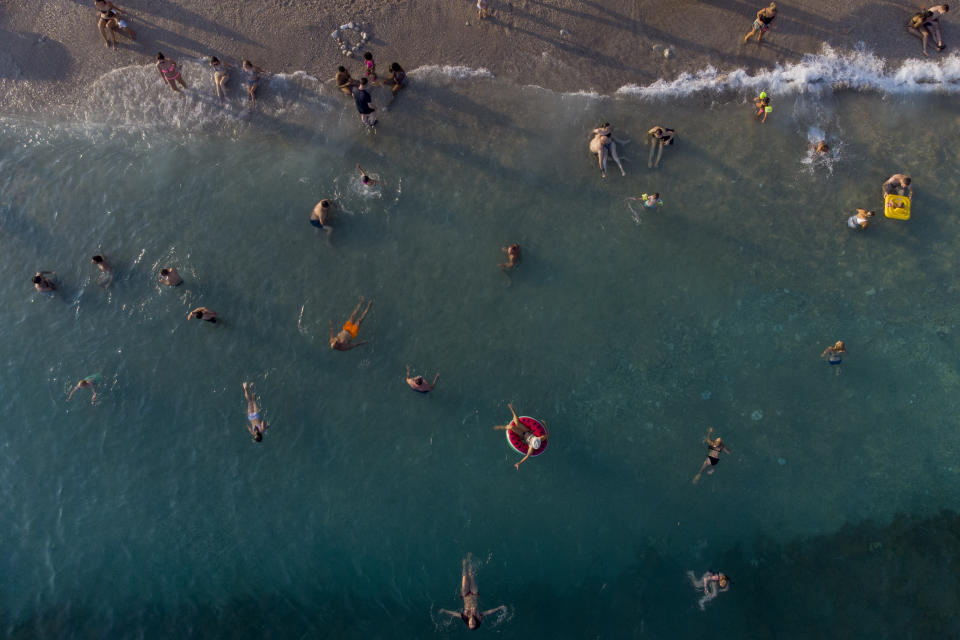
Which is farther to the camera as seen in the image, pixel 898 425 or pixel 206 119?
pixel 206 119

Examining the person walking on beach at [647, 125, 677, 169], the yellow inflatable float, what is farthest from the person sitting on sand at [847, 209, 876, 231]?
the person walking on beach at [647, 125, 677, 169]

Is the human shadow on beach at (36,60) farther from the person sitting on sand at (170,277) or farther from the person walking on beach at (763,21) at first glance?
the person walking on beach at (763,21)

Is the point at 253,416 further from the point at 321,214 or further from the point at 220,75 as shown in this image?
the point at 220,75

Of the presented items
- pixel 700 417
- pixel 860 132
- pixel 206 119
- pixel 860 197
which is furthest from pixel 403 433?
pixel 860 132

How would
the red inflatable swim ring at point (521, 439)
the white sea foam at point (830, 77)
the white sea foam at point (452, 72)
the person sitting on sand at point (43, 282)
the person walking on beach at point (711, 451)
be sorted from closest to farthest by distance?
the person walking on beach at point (711, 451), the red inflatable swim ring at point (521, 439), the person sitting on sand at point (43, 282), the white sea foam at point (830, 77), the white sea foam at point (452, 72)

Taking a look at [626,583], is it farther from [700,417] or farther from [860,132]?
[860,132]

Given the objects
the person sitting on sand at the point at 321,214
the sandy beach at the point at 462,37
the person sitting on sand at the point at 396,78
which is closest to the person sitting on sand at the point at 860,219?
the sandy beach at the point at 462,37

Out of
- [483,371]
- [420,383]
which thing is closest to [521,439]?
[483,371]
